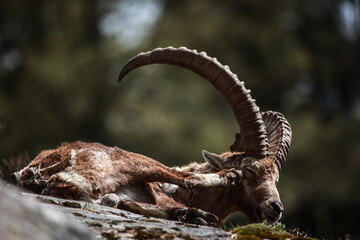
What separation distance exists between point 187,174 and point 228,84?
1333 mm

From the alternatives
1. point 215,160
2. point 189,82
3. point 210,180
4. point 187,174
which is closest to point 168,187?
point 187,174

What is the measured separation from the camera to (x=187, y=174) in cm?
746

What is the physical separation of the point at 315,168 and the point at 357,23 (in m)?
10.1

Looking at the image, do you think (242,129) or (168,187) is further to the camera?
(242,129)

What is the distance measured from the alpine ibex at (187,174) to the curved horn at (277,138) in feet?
0.05

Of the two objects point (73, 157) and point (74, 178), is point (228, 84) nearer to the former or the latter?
point (73, 157)

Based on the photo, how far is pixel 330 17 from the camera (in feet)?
109

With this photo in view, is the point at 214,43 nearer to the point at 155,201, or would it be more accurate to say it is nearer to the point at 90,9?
the point at 90,9

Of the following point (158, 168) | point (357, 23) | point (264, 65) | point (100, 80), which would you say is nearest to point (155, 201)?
point (158, 168)

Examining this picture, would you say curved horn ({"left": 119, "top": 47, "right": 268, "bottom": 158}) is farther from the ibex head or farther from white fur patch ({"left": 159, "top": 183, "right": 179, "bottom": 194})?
white fur patch ({"left": 159, "top": 183, "right": 179, "bottom": 194})

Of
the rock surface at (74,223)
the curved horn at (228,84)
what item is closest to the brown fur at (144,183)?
the curved horn at (228,84)

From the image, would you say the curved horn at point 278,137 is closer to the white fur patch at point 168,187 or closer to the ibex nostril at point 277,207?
the ibex nostril at point 277,207

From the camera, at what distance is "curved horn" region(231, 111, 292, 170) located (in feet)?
26.2

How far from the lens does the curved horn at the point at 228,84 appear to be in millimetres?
7766
